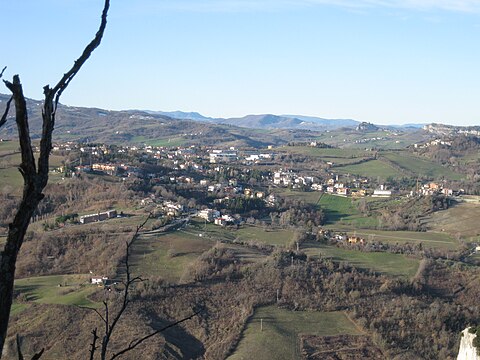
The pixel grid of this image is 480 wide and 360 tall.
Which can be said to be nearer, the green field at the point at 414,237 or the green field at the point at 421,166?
the green field at the point at 414,237

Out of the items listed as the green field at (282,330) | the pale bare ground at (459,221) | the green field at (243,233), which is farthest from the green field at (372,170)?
the green field at (282,330)

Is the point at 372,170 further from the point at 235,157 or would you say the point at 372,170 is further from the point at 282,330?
the point at 282,330

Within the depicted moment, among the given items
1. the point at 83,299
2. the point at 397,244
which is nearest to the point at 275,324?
the point at 83,299

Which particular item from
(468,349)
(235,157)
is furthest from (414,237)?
(235,157)

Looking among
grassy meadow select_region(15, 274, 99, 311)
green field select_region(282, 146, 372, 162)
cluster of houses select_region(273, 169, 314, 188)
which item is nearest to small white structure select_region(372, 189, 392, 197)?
cluster of houses select_region(273, 169, 314, 188)

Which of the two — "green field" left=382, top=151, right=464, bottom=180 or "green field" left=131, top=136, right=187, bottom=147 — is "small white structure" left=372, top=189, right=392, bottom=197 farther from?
"green field" left=131, top=136, right=187, bottom=147

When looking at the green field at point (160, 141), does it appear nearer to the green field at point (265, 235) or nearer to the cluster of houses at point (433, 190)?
the cluster of houses at point (433, 190)
